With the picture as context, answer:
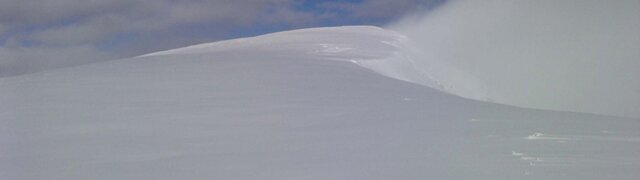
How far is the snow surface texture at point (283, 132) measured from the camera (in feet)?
8.22

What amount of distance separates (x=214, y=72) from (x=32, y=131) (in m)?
2.05

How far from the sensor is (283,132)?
3.08m

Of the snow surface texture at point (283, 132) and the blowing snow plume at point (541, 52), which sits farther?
the blowing snow plume at point (541, 52)

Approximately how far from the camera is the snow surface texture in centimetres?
251

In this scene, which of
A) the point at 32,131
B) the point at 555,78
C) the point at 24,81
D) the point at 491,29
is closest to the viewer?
the point at 32,131

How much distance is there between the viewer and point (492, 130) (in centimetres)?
304

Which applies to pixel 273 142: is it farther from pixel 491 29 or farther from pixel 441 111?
pixel 491 29

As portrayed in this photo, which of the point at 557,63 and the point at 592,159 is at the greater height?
the point at 592,159

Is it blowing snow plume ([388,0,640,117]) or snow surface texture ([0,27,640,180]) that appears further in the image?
blowing snow plume ([388,0,640,117])

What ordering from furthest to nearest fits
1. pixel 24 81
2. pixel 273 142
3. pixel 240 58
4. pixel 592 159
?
pixel 240 58 < pixel 24 81 < pixel 273 142 < pixel 592 159

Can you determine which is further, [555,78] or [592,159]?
[555,78]

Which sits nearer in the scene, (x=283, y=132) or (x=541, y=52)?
(x=283, y=132)

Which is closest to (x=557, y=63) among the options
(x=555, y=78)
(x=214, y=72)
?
(x=555, y=78)

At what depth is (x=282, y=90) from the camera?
4270 mm
